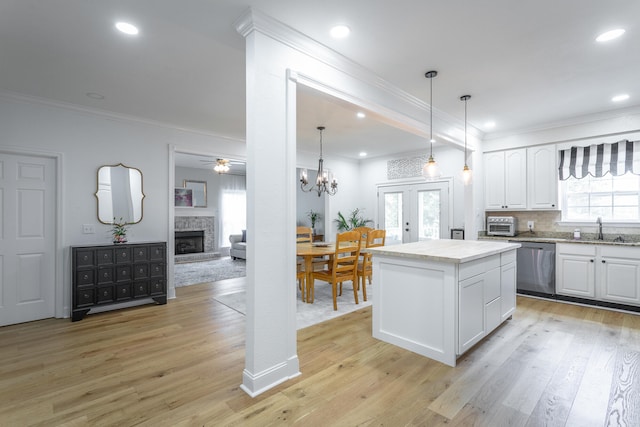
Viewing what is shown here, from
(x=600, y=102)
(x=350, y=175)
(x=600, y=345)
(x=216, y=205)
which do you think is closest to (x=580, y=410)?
(x=600, y=345)

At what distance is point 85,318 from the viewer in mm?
3730

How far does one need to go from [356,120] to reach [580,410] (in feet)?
12.7

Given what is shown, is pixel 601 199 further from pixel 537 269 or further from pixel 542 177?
pixel 537 269

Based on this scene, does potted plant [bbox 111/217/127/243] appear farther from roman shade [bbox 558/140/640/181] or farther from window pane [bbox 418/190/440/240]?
roman shade [bbox 558/140/640/181]

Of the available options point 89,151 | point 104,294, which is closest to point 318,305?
point 104,294

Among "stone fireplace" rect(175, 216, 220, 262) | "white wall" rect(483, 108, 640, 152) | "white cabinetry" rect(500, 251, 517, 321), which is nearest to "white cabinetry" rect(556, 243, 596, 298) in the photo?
"white cabinetry" rect(500, 251, 517, 321)

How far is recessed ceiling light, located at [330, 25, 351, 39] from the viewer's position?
7.47 feet

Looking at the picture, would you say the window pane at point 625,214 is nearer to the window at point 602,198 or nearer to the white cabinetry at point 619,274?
the window at point 602,198

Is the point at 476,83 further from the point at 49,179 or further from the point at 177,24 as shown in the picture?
the point at 49,179

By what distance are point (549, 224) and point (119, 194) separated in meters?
6.41

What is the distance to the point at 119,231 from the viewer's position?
411 cm

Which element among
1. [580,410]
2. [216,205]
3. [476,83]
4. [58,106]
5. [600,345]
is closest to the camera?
[580,410]

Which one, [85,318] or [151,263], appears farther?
[151,263]

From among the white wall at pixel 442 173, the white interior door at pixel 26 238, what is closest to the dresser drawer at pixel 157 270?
the white interior door at pixel 26 238
